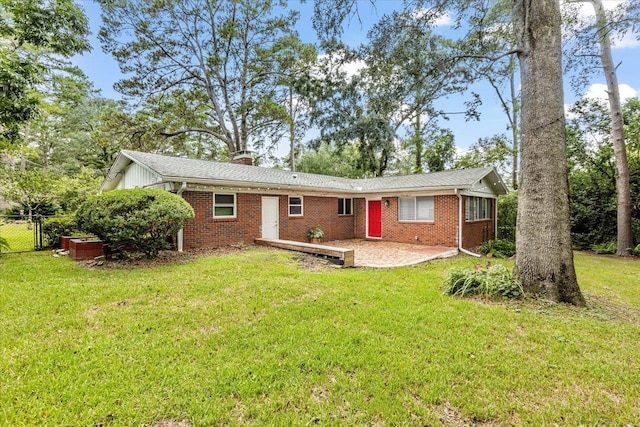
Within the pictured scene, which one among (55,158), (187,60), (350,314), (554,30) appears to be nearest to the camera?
(350,314)

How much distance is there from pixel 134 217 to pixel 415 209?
10.4m

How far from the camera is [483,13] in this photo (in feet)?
21.1

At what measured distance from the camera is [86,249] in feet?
26.1

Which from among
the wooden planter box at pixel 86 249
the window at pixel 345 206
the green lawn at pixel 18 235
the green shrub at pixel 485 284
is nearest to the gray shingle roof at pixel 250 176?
the window at pixel 345 206

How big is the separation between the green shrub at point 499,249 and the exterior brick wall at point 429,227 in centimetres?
132

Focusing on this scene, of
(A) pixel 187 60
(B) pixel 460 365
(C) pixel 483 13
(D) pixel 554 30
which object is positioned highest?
(A) pixel 187 60

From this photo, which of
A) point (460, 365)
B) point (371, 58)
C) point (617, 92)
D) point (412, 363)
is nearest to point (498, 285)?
point (460, 365)

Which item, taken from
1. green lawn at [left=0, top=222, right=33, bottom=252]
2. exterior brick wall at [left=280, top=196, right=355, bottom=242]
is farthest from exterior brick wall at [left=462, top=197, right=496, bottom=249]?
green lawn at [left=0, top=222, right=33, bottom=252]

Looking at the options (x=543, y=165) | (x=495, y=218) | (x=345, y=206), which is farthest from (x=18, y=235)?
(x=495, y=218)

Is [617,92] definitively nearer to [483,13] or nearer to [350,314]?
[483,13]

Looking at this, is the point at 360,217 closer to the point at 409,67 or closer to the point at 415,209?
the point at 415,209

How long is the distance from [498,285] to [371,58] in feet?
18.7

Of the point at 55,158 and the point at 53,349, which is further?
the point at 55,158

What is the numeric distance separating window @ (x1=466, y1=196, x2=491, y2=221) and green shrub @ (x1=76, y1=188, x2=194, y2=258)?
10.8 meters
